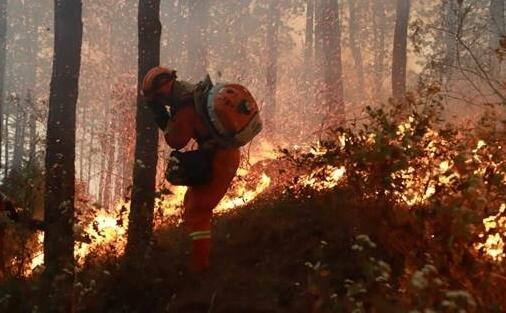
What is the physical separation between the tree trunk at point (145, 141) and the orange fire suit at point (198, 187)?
798mm

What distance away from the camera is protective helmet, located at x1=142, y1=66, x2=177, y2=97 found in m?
5.64

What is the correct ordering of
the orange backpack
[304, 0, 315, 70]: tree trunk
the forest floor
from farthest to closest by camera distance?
[304, 0, 315, 70]: tree trunk < the orange backpack < the forest floor

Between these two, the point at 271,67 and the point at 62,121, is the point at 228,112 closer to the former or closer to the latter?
the point at 62,121

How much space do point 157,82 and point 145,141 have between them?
1130 millimetres

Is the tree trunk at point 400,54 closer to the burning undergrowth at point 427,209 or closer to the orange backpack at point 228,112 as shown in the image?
the burning undergrowth at point 427,209

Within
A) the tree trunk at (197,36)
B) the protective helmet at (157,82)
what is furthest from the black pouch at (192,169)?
the tree trunk at (197,36)

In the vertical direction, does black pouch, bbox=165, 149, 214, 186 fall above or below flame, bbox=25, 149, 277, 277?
below

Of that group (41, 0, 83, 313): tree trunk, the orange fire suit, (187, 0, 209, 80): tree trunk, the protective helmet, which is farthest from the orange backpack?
(187, 0, 209, 80): tree trunk

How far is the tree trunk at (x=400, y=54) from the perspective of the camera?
1636cm

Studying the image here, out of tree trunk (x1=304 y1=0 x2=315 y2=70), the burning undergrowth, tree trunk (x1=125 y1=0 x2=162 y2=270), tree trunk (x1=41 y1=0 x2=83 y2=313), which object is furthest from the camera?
tree trunk (x1=304 y1=0 x2=315 y2=70)

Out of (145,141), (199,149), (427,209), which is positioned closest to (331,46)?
(145,141)

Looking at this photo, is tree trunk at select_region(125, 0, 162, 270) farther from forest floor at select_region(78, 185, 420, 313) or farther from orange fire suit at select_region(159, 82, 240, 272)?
orange fire suit at select_region(159, 82, 240, 272)

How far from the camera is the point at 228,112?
5.32 metres

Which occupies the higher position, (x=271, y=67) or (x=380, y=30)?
(x=380, y=30)
